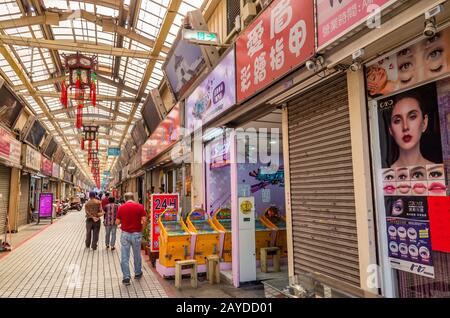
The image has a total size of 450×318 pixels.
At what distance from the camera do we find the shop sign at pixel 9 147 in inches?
478

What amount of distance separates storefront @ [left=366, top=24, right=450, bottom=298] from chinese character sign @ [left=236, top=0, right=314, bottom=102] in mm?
834

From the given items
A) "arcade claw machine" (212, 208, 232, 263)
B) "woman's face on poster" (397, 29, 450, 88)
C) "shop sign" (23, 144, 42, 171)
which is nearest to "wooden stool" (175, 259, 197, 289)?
"arcade claw machine" (212, 208, 232, 263)

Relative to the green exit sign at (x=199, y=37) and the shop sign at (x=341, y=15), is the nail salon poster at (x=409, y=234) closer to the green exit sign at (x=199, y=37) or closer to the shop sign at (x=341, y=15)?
the shop sign at (x=341, y=15)

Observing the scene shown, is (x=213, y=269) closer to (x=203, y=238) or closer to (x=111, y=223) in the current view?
(x=203, y=238)

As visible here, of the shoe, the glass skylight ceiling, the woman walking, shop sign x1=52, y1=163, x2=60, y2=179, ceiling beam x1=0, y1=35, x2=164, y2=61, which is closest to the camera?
the shoe

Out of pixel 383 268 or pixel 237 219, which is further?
pixel 237 219

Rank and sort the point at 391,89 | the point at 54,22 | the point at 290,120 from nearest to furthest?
1. the point at 391,89
2. the point at 290,120
3. the point at 54,22

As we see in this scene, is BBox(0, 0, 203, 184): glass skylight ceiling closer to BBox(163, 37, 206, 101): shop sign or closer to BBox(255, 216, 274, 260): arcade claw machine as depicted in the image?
BBox(163, 37, 206, 101): shop sign

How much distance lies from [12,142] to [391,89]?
14.9 metres

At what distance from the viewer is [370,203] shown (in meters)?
3.27

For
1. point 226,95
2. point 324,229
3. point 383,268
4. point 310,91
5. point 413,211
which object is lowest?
point 383,268

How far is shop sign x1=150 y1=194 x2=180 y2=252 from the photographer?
796 cm

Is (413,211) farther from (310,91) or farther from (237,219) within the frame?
(237,219)
